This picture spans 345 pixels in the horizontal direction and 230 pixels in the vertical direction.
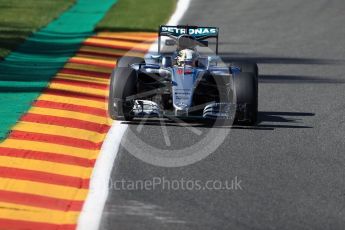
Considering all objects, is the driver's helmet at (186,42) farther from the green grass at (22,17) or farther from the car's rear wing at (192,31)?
the green grass at (22,17)

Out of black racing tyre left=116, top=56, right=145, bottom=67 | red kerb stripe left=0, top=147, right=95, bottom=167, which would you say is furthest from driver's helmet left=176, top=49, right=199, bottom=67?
red kerb stripe left=0, top=147, right=95, bottom=167

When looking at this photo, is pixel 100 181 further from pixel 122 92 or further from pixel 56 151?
pixel 122 92

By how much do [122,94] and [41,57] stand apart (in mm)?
7242

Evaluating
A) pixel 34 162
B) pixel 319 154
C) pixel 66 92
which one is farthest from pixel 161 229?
pixel 66 92

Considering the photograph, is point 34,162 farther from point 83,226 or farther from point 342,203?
point 342,203

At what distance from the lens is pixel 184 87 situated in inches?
539

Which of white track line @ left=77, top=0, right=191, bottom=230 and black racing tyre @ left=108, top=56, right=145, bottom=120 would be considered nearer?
white track line @ left=77, top=0, right=191, bottom=230

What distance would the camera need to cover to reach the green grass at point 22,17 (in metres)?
22.2

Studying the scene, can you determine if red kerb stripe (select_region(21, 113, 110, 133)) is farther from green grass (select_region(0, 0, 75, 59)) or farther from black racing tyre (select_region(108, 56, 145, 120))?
green grass (select_region(0, 0, 75, 59))

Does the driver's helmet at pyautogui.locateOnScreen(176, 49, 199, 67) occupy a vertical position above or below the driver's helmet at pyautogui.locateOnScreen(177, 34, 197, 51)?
below

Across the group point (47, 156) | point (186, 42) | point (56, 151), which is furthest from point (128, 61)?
point (47, 156)

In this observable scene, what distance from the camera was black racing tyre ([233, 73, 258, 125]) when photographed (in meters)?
13.5

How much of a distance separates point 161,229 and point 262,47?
1370 cm

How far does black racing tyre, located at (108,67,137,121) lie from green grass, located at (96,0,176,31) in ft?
34.9
